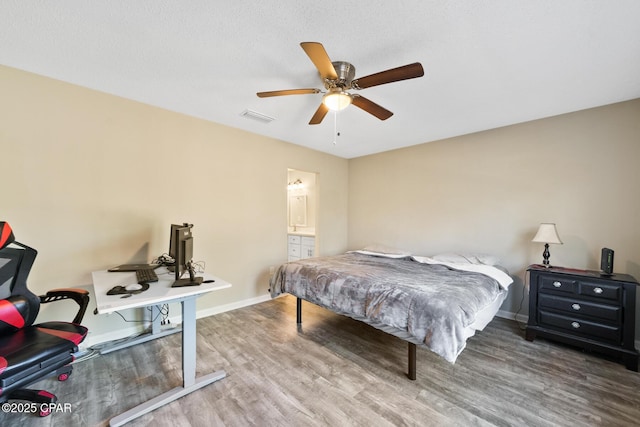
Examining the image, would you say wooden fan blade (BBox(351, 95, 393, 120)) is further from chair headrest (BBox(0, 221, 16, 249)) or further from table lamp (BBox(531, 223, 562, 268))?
chair headrest (BBox(0, 221, 16, 249))

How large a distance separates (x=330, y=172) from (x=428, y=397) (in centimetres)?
377

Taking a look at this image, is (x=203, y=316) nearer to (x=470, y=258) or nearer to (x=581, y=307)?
(x=470, y=258)

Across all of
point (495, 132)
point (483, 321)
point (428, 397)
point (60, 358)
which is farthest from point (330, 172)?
point (60, 358)

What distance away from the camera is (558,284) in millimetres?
2543

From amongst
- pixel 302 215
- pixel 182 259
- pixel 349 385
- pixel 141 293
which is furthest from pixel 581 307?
pixel 302 215

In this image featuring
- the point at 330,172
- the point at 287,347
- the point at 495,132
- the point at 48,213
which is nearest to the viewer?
the point at 48,213

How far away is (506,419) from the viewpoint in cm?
164

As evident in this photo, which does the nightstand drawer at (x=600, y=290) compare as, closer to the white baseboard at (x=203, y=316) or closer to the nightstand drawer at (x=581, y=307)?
the nightstand drawer at (x=581, y=307)

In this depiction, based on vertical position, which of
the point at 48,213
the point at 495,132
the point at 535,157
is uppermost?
the point at 495,132

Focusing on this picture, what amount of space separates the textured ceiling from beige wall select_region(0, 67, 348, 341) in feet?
0.97

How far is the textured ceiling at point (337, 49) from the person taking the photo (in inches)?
58.9

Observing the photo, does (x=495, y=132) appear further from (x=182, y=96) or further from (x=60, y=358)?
(x=60, y=358)

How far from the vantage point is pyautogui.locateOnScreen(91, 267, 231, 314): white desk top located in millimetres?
1459

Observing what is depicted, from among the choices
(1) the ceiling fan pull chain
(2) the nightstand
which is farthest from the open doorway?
(2) the nightstand
